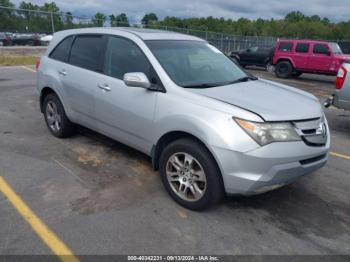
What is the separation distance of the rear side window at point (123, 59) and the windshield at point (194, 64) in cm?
18

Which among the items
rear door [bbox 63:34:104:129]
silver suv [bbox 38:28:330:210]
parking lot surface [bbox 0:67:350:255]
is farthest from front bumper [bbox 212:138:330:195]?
rear door [bbox 63:34:104:129]

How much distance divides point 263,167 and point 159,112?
49.1 inches

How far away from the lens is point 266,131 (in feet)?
10.4

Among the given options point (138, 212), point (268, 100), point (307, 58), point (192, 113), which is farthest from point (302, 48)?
point (138, 212)

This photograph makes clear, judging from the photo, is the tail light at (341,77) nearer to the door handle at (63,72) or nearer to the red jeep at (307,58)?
the door handle at (63,72)

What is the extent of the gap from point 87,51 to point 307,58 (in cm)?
1351

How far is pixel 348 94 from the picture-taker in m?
6.36

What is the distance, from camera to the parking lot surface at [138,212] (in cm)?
307

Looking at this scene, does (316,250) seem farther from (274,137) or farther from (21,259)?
(21,259)

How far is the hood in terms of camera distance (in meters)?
3.32

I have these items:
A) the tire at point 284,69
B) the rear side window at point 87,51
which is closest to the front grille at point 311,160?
Result: the rear side window at point 87,51

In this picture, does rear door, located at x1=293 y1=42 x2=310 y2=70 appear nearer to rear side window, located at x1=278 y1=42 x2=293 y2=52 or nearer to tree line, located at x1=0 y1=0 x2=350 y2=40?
rear side window, located at x1=278 y1=42 x2=293 y2=52

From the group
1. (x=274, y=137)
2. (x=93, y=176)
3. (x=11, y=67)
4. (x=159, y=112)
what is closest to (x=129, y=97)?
(x=159, y=112)

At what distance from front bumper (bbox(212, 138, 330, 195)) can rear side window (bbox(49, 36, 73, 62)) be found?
324cm
